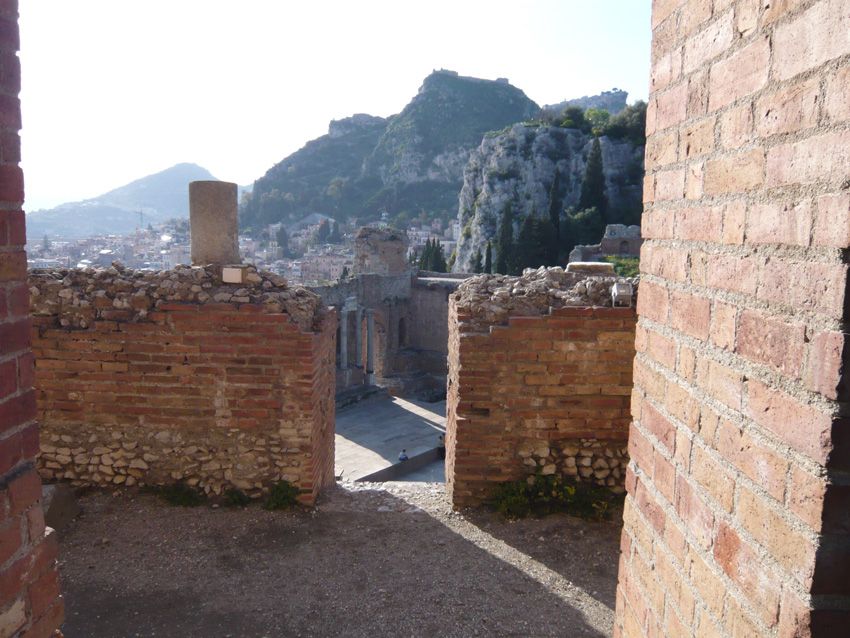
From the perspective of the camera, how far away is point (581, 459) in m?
5.09

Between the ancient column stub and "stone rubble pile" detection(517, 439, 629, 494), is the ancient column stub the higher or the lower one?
the higher one

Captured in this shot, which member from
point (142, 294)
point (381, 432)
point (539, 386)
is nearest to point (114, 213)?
point (381, 432)

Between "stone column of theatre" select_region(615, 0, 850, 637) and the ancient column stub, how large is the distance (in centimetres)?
512

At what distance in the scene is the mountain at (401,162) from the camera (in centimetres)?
9281

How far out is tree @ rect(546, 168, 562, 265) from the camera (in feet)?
138

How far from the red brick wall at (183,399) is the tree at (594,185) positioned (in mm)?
45677

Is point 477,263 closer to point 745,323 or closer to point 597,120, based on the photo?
point 597,120

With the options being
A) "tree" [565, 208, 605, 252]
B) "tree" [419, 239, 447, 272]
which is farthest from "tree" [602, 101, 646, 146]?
"tree" [419, 239, 447, 272]

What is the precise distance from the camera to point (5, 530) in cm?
156

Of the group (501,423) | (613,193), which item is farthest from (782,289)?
(613,193)

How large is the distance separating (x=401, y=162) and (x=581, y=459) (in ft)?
303

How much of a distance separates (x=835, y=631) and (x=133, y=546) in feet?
15.2

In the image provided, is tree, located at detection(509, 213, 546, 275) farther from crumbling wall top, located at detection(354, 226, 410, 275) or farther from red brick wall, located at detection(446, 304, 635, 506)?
red brick wall, located at detection(446, 304, 635, 506)

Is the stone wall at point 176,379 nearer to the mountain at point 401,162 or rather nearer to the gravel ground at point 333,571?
the gravel ground at point 333,571
